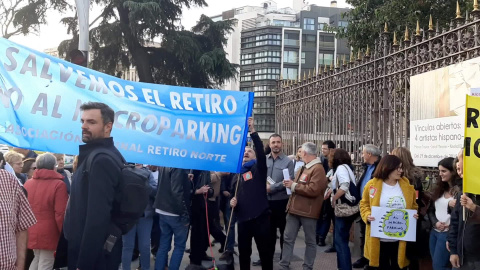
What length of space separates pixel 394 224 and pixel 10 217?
4.26 metres

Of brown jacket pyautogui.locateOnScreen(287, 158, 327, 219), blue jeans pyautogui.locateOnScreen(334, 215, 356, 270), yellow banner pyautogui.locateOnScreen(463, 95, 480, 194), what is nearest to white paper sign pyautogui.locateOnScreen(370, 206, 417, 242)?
brown jacket pyautogui.locateOnScreen(287, 158, 327, 219)

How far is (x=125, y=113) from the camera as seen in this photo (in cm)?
540

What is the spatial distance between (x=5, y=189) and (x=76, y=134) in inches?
68.1

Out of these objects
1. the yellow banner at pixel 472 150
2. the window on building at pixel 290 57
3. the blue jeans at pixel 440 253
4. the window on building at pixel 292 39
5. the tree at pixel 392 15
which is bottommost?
the blue jeans at pixel 440 253

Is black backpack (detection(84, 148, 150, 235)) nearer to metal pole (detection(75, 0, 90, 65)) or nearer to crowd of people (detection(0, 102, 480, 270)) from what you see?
crowd of people (detection(0, 102, 480, 270))

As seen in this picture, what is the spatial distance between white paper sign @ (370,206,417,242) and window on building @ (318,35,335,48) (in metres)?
86.7

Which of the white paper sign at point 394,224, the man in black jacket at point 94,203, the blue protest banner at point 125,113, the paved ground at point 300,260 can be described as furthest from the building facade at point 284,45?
the man in black jacket at point 94,203

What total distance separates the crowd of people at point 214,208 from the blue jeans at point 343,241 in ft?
0.04

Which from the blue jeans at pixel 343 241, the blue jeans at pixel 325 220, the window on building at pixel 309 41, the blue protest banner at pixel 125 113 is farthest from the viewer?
the window on building at pixel 309 41

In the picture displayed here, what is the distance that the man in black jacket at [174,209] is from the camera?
270 inches

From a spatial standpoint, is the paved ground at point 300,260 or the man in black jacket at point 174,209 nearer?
the man in black jacket at point 174,209

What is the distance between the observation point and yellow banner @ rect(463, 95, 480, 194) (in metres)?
4.57

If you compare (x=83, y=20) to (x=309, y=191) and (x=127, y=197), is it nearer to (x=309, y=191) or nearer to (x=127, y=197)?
(x=309, y=191)

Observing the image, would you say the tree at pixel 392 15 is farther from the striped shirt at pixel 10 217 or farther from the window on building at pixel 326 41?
the window on building at pixel 326 41
